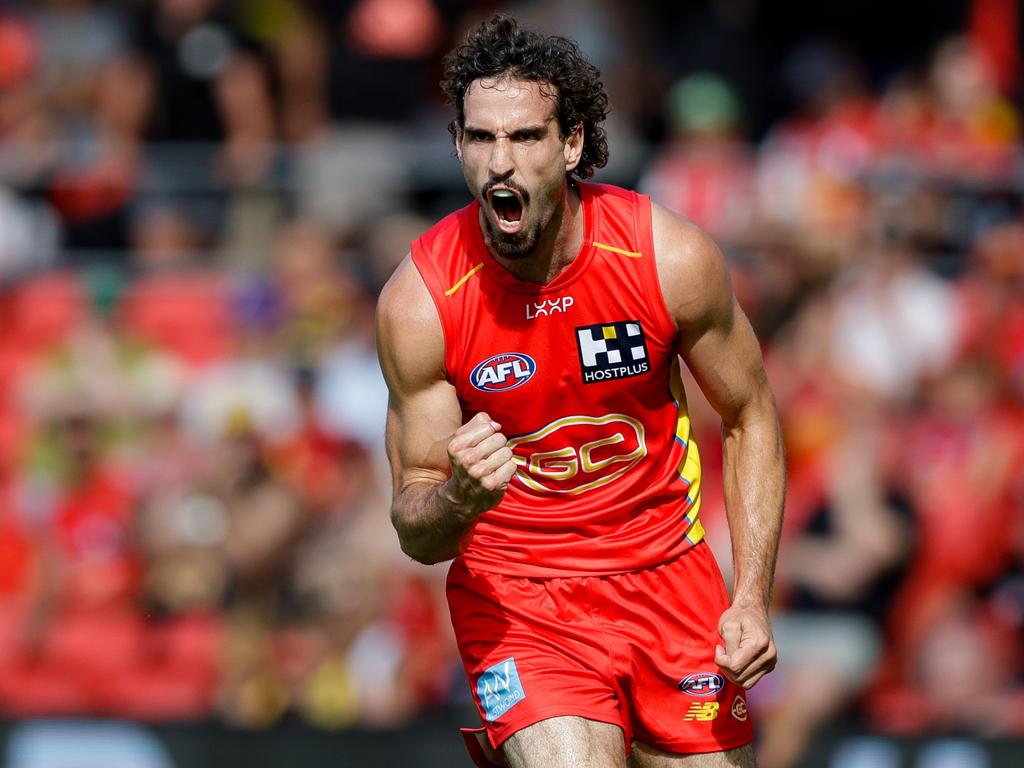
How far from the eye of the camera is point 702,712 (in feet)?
16.3

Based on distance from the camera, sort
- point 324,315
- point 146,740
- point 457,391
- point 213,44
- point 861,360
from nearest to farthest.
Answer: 1. point 457,391
2. point 146,740
3. point 861,360
4. point 324,315
5. point 213,44

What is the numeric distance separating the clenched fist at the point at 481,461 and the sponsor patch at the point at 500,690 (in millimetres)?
627

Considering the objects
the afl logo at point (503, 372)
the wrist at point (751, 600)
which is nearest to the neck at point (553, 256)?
the afl logo at point (503, 372)

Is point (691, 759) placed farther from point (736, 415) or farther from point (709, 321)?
point (709, 321)

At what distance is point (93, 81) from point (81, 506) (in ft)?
12.7

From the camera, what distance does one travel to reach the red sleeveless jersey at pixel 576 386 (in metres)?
4.87

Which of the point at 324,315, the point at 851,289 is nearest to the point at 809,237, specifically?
the point at 851,289

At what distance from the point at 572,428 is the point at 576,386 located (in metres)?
0.14

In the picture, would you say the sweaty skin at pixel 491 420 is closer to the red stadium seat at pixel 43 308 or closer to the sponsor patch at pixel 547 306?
the sponsor patch at pixel 547 306

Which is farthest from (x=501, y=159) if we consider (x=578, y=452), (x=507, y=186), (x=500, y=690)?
(x=500, y=690)

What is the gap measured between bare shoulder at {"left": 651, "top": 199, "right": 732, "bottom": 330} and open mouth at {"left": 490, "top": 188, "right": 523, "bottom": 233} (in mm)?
426

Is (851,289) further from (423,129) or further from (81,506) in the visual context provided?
(81,506)

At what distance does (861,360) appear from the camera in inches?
381

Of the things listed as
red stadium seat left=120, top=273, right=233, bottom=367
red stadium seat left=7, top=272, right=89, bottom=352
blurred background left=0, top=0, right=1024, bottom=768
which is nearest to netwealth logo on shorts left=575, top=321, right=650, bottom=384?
blurred background left=0, top=0, right=1024, bottom=768
